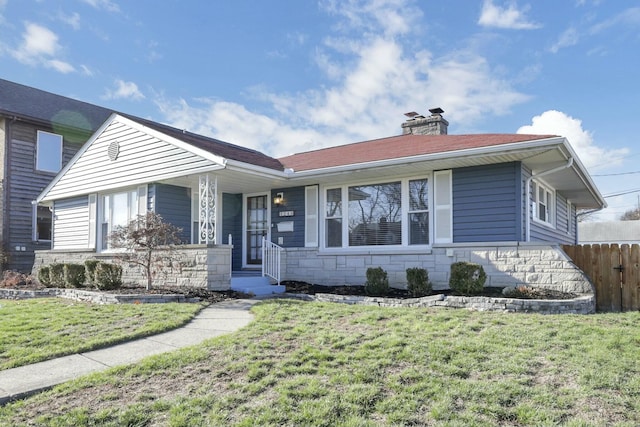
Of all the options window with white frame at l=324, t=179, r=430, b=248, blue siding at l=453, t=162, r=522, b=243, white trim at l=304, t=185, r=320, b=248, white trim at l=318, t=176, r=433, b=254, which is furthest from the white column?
blue siding at l=453, t=162, r=522, b=243

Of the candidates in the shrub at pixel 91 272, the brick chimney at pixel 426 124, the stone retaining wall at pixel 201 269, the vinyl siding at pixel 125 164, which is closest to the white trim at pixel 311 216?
the stone retaining wall at pixel 201 269

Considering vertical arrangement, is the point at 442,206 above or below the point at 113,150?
below

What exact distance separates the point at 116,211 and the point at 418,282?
839cm

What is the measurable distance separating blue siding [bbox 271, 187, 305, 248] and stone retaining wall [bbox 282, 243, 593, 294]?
Result: 0.31 meters

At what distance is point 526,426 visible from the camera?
2928mm

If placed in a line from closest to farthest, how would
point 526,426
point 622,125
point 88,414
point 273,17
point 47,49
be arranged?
point 526,426 < point 88,414 < point 273,17 < point 47,49 < point 622,125

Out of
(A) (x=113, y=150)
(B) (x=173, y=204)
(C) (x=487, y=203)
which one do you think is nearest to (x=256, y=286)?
(B) (x=173, y=204)

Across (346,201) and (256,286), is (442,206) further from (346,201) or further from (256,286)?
(256,286)

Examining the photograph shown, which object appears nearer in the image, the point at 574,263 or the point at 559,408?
the point at 559,408

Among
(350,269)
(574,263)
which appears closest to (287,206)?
(350,269)

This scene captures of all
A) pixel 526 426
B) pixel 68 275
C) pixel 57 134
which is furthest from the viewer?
pixel 57 134

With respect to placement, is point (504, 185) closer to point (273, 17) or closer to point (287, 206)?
point (287, 206)

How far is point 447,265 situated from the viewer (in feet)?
29.2

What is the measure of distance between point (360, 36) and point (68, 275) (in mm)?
8977
